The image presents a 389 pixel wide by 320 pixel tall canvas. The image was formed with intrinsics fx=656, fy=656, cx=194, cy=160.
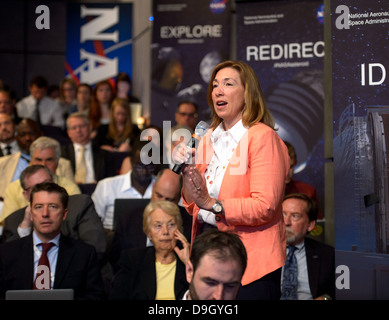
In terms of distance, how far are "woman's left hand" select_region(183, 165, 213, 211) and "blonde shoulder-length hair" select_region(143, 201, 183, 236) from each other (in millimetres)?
1608

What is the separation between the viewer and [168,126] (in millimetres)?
6473

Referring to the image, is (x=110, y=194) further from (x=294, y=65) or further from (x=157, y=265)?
(x=294, y=65)

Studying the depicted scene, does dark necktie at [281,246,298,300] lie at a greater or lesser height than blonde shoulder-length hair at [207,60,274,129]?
lesser

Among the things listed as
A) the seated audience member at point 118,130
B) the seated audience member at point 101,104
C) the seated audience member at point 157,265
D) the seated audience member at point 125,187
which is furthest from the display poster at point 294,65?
the seated audience member at point 157,265

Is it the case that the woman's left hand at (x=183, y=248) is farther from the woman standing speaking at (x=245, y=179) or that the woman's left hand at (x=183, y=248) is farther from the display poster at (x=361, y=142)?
the woman standing speaking at (x=245, y=179)

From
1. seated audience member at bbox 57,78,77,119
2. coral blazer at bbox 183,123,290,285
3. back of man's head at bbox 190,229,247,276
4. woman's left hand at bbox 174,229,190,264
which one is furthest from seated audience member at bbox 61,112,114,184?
back of man's head at bbox 190,229,247,276

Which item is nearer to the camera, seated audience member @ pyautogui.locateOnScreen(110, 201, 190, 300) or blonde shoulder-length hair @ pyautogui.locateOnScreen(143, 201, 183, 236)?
seated audience member @ pyautogui.locateOnScreen(110, 201, 190, 300)

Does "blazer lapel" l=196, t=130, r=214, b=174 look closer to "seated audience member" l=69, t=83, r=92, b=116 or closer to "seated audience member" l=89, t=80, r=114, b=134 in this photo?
"seated audience member" l=89, t=80, r=114, b=134

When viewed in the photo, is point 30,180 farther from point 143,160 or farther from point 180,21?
point 180,21

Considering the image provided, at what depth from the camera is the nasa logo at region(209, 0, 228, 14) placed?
22.4 feet

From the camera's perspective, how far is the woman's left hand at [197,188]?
2428mm

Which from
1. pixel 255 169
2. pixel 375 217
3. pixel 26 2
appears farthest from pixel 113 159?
pixel 26 2

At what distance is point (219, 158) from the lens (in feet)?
8.63

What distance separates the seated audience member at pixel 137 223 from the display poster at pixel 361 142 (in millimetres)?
1531
